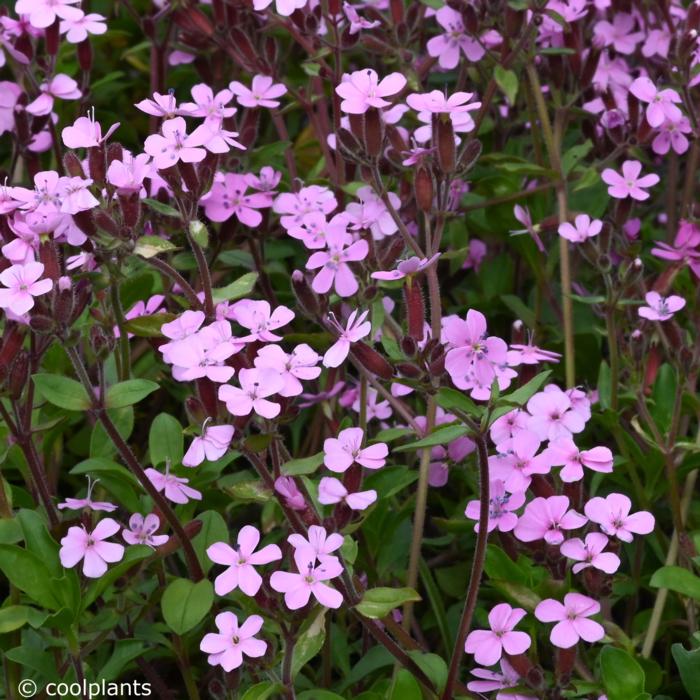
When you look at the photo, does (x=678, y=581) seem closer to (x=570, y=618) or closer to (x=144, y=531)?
(x=570, y=618)

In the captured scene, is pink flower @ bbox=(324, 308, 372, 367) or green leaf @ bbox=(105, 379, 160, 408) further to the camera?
green leaf @ bbox=(105, 379, 160, 408)

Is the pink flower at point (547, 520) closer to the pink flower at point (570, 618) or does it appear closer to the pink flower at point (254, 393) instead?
the pink flower at point (570, 618)

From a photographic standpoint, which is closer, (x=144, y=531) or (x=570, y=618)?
(x=570, y=618)

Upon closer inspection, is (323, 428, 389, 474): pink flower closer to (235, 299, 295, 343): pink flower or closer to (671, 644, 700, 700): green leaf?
(235, 299, 295, 343): pink flower

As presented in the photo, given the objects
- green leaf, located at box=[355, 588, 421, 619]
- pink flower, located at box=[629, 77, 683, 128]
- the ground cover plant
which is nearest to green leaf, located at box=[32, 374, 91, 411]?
the ground cover plant

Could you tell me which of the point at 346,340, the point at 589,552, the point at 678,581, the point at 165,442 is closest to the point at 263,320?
the point at 346,340

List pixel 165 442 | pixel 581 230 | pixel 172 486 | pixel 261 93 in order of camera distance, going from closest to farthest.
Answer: pixel 172 486, pixel 165 442, pixel 581 230, pixel 261 93

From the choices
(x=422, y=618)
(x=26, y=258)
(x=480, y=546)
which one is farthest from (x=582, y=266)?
(x=26, y=258)

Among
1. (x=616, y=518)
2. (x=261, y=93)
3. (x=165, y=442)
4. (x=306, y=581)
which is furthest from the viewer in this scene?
(x=261, y=93)
